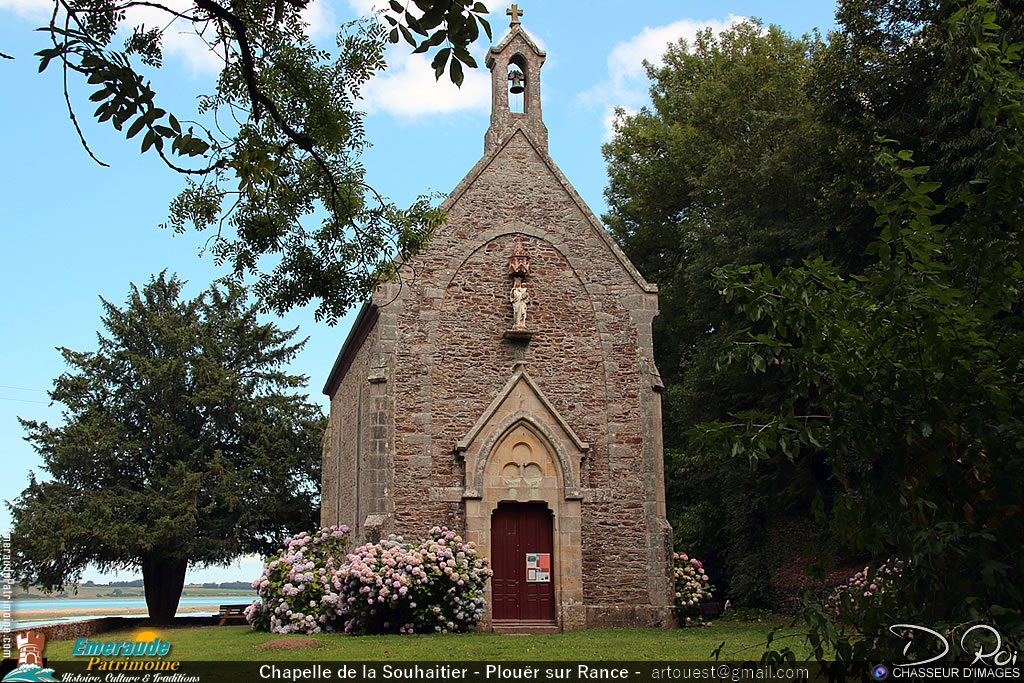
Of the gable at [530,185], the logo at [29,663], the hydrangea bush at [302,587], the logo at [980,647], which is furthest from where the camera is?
the gable at [530,185]

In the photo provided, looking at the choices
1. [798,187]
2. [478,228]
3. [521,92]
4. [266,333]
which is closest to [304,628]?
[478,228]

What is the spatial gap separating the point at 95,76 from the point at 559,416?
1330 cm

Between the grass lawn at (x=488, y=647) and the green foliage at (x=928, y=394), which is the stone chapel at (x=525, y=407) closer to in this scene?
the grass lawn at (x=488, y=647)

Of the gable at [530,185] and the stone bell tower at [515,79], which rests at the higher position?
the stone bell tower at [515,79]

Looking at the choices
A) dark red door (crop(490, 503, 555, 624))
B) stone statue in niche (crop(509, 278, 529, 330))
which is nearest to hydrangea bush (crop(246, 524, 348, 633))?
dark red door (crop(490, 503, 555, 624))

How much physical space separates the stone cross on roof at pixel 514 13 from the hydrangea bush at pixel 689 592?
40.3ft

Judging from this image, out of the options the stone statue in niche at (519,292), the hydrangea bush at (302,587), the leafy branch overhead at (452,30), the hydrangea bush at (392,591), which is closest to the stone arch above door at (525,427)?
the stone statue in niche at (519,292)

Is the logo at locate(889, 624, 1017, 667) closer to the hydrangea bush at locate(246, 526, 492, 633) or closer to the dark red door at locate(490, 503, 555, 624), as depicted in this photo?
the hydrangea bush at locate(246, 526, 492, 633)

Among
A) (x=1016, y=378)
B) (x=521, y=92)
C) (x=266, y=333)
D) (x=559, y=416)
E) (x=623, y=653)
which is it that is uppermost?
(x=521, y=92)

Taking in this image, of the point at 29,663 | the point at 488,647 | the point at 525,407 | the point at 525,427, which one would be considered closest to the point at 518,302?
the point at 525,407

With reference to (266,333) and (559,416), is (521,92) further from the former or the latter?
(266,333)

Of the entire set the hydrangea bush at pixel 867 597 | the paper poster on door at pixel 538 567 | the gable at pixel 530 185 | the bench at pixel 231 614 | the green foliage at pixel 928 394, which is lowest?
the bench at pixel 231 614

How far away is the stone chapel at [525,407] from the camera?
1681cm

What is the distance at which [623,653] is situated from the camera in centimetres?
1178
